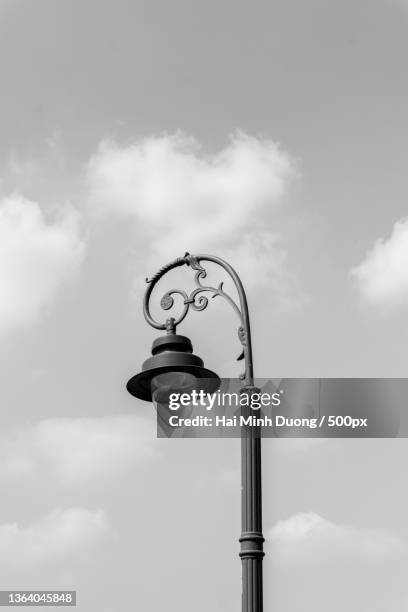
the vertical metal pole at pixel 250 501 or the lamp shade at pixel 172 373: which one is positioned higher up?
the lamp shade at pixel 172 373

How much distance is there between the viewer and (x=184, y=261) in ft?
34.0

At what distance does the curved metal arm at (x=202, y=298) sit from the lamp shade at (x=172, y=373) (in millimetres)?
344

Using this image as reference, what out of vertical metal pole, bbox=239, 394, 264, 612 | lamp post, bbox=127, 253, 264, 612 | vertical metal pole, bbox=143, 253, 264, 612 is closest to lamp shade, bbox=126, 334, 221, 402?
lamp post, bbox=127, 253, 264, 612

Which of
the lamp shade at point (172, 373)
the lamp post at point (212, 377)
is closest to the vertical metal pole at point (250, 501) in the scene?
the lamp post at point (212, 377)

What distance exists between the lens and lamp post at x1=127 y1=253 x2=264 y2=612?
8.23 metres

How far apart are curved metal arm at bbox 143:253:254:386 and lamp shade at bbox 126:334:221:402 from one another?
0.34 m

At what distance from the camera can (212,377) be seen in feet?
32.1

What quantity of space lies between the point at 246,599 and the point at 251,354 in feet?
7.49

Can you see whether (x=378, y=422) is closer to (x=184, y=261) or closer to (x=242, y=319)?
(x=242, y=319)

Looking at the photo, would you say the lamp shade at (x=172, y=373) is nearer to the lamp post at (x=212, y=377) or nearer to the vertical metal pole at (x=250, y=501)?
the lamp post at (x=212, y=377)

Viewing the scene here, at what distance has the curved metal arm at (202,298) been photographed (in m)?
9.14

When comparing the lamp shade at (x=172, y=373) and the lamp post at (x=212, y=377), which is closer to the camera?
the lamp post at (x=212, y=377)

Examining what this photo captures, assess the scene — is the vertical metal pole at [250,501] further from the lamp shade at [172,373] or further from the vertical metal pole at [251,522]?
the lamp shade at [172,373]

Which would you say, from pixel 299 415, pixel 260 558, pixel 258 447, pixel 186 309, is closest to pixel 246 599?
pixel 260 558
